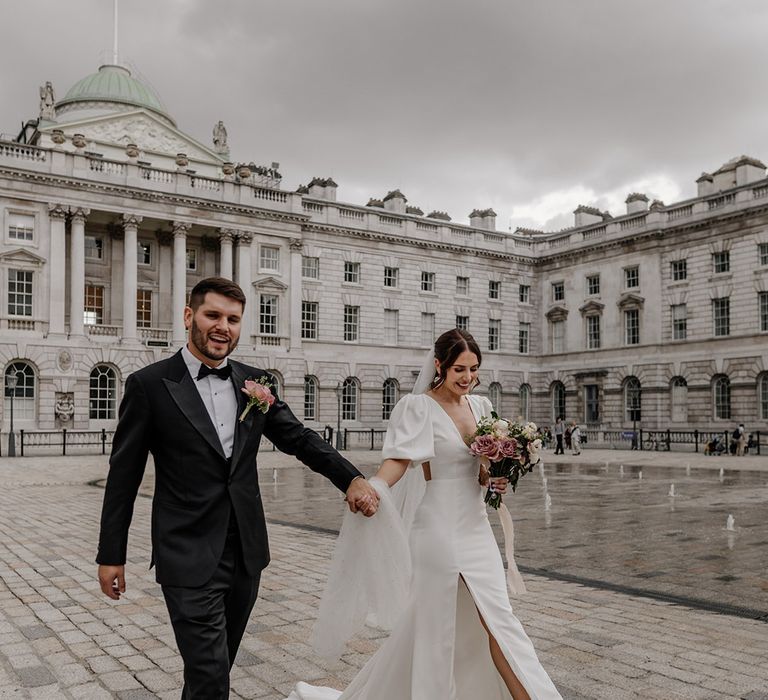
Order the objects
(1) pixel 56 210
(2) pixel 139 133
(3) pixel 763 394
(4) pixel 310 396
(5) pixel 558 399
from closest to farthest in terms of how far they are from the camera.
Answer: (1) pixel 56 210
(3) pixel 763 394
(4) pixel 310 396
(2) pixel 139 133
(5) pixel 558 399

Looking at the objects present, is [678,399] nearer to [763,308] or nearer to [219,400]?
[763,308]

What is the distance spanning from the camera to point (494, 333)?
52656mm

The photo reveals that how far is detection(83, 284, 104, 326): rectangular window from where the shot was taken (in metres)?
42.2

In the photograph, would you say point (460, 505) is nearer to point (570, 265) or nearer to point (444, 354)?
point (444, 354)

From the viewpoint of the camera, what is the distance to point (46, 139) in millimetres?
45875

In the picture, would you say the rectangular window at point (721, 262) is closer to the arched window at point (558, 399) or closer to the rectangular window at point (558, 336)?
the rectangular window at point (558, 336)

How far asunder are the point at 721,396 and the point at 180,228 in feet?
99.6

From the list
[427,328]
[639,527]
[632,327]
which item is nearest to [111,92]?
[427,328]

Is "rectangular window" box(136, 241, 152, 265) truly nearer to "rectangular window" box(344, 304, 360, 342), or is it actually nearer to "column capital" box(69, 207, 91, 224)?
"column capital" box(69, 207, 91, 224)

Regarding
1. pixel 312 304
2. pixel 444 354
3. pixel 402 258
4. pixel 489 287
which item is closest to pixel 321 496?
pixel 444 354

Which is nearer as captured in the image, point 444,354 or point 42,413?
point 444,354

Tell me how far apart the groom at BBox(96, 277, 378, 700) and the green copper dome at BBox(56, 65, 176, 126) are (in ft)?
178

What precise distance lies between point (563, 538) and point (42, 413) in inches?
1281

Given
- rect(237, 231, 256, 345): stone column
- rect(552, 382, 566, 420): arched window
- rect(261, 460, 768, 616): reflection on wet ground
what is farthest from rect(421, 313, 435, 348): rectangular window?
rect(261, 460, 768, 616): reflection on wet ground
